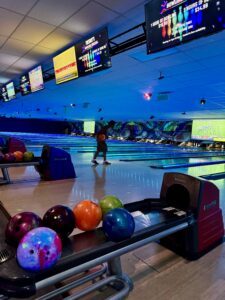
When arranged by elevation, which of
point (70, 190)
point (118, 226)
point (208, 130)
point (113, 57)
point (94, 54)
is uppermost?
point (113, 57)

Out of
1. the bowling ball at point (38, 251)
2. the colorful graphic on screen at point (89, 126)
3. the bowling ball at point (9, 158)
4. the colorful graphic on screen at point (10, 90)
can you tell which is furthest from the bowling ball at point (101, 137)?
the colorful graphic on screen at point (89, 126)

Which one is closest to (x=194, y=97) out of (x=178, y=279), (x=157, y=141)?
(x=178, y=279)

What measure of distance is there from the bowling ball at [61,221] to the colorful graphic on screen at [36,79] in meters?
4.79

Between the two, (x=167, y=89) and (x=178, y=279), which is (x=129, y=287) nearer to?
(x=178, y=279)

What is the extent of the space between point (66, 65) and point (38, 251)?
399cm

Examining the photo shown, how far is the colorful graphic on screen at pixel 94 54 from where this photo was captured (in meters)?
3.60

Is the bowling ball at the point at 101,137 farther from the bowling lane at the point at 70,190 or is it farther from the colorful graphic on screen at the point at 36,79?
the colorful graphic on screen at the point at 36,79

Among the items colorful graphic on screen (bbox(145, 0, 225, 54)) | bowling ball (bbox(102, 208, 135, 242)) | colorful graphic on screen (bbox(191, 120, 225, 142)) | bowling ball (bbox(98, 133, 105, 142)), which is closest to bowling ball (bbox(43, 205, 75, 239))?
bowling ball (bbox(102, 208, 135, 242))

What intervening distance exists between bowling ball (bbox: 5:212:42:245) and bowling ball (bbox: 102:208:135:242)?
0.40 m

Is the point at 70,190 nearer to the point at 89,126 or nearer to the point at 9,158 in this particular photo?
the point at 9,158

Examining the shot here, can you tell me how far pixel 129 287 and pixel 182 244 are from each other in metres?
0.60

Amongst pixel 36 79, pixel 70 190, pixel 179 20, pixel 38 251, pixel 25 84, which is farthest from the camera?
pixel 25 84

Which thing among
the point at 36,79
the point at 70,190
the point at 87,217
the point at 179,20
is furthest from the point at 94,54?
the point at 87,217

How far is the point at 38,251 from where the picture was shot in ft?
3.50
